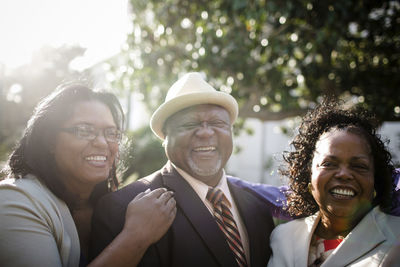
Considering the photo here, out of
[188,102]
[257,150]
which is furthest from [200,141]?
[257,150]

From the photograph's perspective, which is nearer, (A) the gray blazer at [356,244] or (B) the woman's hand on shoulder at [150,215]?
(A) the gray blazer at [356,244]

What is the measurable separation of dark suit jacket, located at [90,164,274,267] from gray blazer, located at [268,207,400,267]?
11.3 inches

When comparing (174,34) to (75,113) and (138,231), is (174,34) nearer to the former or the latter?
(75,113)

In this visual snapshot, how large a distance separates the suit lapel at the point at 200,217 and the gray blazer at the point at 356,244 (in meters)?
0.40

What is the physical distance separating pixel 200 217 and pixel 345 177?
3.53 feet

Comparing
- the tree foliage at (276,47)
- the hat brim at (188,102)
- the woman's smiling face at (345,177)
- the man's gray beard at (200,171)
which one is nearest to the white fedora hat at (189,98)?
the hat brim at (188,102)

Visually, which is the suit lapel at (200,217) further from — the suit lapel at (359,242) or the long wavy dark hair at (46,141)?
the long wavy dark hair at (46,141)

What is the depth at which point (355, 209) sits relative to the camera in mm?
2166

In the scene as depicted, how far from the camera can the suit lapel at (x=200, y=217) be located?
2.33 m

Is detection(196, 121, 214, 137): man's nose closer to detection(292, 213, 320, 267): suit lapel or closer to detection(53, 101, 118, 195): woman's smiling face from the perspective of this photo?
detection(53, 101, 118, 195): woman's smiling face

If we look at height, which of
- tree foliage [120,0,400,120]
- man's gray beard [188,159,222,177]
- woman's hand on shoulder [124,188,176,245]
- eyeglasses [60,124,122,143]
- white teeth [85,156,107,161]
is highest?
tree foliage [120,0,400,120]

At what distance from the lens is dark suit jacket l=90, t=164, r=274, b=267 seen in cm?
228

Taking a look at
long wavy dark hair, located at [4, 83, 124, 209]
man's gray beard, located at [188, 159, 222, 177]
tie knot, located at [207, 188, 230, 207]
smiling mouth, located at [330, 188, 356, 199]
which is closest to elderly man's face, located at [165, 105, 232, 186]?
man's gray beard, located at [188, 159, 222, 177]

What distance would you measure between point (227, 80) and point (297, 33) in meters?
1.50
